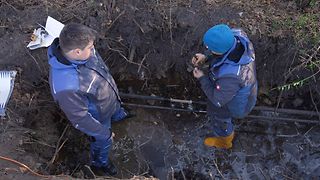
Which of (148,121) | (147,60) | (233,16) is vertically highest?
(233,16)

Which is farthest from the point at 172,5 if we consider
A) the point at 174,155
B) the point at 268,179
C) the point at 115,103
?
the point at 268,179

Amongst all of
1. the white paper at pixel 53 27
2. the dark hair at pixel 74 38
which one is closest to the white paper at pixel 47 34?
the white paper at pixel 53 27

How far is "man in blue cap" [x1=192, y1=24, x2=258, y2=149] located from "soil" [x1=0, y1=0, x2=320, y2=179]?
87 centimetres

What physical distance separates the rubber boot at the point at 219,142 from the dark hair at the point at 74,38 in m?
2.29

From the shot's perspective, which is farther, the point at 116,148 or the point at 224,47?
the point at 116,148

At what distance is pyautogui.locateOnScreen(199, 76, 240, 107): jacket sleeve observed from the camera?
3705 millimetres

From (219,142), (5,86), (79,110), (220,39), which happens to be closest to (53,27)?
(5,86)

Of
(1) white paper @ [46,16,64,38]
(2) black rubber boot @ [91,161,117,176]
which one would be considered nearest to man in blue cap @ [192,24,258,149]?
(2) black rubber boot @ [91,161,117,176]

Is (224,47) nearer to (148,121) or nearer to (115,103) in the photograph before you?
(115,103)

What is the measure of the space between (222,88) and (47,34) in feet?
7.06

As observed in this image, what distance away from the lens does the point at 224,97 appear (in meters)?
3.82

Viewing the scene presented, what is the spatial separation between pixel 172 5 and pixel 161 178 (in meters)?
2.08

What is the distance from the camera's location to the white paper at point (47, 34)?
Answer: 4.63 m

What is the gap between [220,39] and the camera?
350 cm
